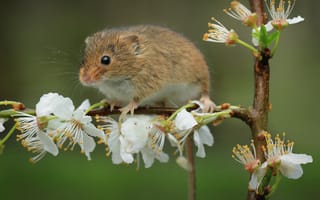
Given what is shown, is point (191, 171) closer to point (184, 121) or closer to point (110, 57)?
point (184, 121)

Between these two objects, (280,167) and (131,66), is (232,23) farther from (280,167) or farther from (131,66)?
(280,167)

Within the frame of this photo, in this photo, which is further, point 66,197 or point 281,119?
point 281,119

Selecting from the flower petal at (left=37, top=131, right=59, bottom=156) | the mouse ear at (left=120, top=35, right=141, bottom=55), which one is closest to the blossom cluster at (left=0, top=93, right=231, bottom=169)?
the flower petal at (left=37, top=131, right=59, bottom=156)

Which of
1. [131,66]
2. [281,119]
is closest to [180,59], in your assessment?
[131,66]

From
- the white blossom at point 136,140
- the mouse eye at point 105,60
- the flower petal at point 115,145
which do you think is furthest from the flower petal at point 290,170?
the mouse eye at point 105,60

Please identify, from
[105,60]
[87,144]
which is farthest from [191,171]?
[105,60]
